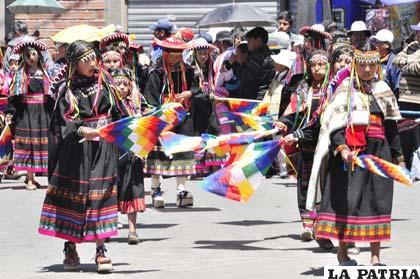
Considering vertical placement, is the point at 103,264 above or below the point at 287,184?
above

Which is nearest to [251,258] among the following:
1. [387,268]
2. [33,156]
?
[387,268]

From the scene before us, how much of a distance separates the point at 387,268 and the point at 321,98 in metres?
3.61

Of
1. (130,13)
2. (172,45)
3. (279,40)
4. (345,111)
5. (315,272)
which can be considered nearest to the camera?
(345,111)

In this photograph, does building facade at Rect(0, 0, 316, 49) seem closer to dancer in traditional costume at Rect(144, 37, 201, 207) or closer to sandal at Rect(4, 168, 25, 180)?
sandal at Rect(4, 168, 25, 180)

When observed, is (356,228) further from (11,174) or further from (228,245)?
(11,174)

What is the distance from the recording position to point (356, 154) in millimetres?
9875

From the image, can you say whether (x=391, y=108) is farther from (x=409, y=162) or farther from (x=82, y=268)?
(x=409, y=162)

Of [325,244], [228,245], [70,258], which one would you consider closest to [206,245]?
[228,245]

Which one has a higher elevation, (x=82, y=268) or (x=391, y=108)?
(x=391, y=108)

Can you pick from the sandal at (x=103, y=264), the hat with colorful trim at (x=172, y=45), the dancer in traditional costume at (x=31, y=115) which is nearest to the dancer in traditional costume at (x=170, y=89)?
the hat with colorful trim at (x=172, y=45)

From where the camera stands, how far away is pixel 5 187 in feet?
59.5

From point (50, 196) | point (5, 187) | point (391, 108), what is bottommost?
point (5, 187)

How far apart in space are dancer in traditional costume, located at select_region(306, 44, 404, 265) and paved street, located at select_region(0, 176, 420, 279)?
509 mm

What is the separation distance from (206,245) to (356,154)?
250cm
